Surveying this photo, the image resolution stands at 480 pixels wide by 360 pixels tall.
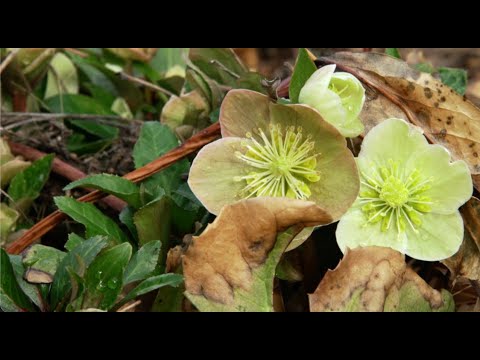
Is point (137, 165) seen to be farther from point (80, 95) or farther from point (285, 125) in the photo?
point (80, 95)

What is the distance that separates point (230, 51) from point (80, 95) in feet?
0.97

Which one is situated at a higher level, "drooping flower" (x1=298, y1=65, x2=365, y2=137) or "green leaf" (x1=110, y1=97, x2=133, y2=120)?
"drooping flower" (x1=298, y1=65, x2=365, y2=137)

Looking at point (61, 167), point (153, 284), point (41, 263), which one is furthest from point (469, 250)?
point (61, 167)

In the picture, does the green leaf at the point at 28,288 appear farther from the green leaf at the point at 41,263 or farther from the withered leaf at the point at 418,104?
the withered leaf at the point at 418,104

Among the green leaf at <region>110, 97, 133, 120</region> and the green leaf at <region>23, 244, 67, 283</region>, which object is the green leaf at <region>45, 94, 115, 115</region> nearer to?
the green leaf at <region>110, 97, 133, 120</region>

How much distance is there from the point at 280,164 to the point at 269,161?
0.01 metres

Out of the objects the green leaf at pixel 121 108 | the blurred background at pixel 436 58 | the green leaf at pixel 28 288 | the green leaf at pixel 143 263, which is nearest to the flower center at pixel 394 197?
the green leaf at pixel 143 263

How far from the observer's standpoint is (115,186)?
0.81 m

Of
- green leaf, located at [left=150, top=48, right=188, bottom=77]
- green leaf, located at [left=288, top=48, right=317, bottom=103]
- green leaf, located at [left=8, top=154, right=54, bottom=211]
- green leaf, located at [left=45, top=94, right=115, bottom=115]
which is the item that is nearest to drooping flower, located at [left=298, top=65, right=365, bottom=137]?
green leaf, located at [left=288, top=48, right=317, bottom=103]

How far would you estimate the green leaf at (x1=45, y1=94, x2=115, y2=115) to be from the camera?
1153 mm

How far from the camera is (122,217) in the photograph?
2.66ft

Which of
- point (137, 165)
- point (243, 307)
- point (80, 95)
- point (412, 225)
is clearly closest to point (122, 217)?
point (137, 165)

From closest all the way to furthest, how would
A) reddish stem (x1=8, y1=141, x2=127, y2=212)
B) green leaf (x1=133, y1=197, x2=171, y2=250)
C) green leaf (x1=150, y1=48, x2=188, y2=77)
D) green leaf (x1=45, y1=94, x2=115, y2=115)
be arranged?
1. green leaf (x1=133, y1=197, x2=171, y2=250)
2. reddish stem (x1=8, y1=141, x2=127, y2=212)
3. green leaf (x1=45, y1=94, x2=115, y2=115)
4. green leaf (x1=150, y1=48, x2=188, y2=77)

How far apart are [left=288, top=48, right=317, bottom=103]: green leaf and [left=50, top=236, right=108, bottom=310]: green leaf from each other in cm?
23
